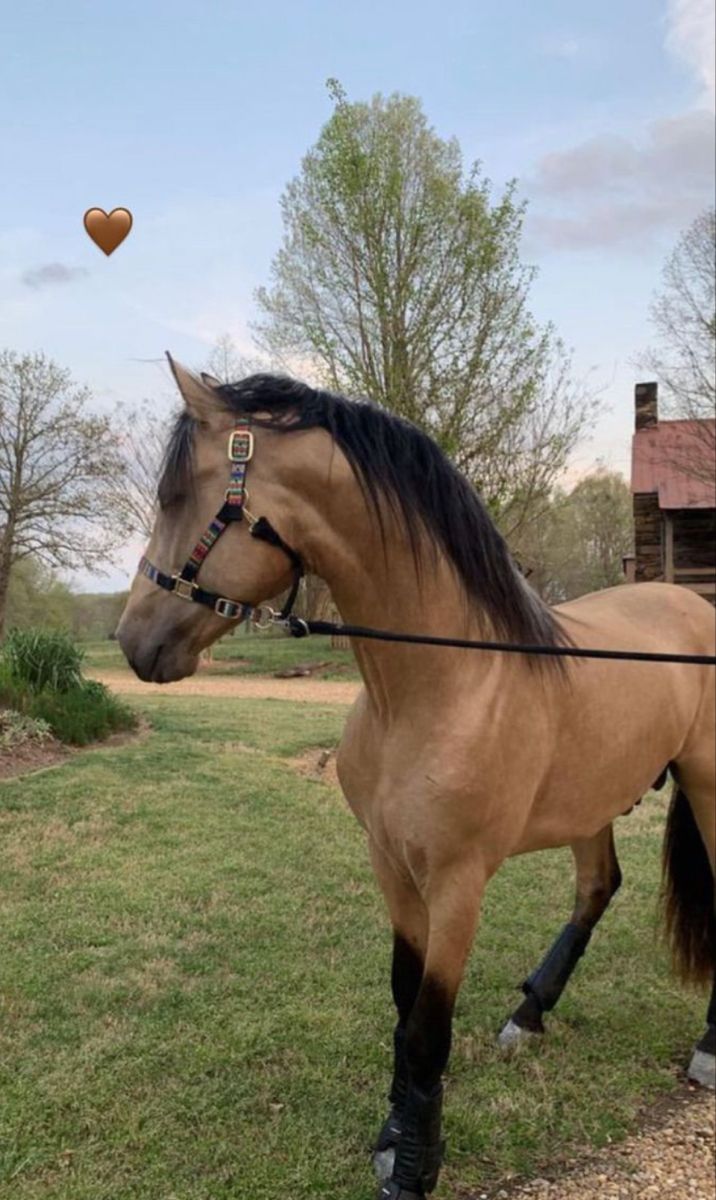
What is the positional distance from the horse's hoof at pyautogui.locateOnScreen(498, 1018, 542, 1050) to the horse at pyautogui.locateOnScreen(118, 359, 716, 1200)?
763 millimetres

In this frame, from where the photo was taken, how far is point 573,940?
3.24m

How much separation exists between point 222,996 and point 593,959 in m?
1.72

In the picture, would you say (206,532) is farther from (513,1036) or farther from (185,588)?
(513,1036)

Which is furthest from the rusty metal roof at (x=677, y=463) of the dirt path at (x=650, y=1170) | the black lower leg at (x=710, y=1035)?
the dirt path at (x=650, y=1170)

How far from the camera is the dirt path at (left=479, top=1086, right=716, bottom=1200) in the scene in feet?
7.30

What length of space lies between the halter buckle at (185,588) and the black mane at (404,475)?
20 centimetres

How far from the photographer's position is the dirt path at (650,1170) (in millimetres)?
2227

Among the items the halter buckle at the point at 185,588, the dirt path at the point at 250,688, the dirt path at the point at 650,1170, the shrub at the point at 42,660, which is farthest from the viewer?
the dirt path at the point at 250,688

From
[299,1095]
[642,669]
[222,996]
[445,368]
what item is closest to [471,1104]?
[299,1095]

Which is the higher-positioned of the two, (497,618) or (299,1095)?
(497,618)

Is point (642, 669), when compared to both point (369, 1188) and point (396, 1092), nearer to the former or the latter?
point (396, 1092)

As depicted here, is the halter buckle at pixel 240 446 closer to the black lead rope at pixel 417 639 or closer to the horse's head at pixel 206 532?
the horse's head at pixel 206 532

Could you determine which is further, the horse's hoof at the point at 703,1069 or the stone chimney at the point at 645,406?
the stone chimney at the point at 645,406

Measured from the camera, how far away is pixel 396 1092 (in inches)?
94.2
